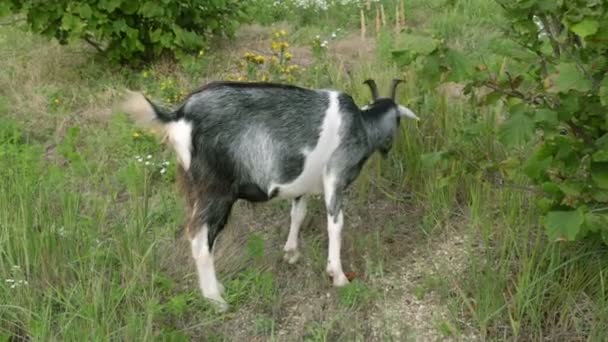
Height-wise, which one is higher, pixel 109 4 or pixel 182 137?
pixel 109 4

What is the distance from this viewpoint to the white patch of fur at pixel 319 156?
131 inches

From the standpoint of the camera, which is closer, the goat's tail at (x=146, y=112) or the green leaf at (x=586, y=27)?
the green leaf at (x=586, y=27)

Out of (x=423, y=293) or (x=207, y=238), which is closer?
(x=207, y=238)

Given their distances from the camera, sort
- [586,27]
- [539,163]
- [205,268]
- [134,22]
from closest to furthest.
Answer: [586,27] < [539,163] < [205,268] < [134,22]

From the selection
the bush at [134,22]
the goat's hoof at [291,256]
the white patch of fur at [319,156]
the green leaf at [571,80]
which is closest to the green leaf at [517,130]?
the green leaf at [571,80]

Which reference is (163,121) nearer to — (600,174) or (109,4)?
(600,174)

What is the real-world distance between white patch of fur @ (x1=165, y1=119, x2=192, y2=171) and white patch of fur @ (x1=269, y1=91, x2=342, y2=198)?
0.39 meters

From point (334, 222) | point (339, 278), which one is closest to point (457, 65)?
point (334, 222)

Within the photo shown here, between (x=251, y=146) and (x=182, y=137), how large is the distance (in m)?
0.30

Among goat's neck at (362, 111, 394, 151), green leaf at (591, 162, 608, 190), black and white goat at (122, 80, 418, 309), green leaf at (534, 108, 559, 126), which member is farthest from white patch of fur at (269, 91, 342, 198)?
green leaf at (591, 162, 608, 190)

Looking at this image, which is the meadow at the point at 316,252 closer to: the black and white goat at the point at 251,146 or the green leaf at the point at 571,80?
the black and white goat at the point at 251,146

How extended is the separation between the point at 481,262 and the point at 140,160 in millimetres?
2238

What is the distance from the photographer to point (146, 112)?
10.6 feet

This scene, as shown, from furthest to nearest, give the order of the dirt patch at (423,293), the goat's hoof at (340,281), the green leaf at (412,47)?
1. the goat's hoof at (340,281)
2. the dirt patch at (423,293)
3. the green leaf at (412,47)
